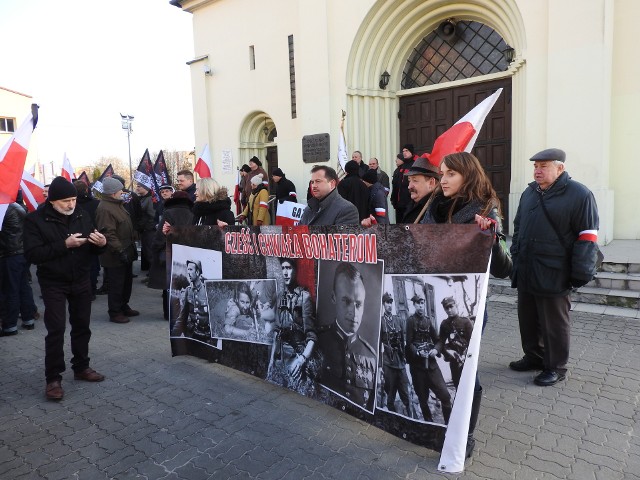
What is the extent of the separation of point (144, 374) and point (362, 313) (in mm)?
2587

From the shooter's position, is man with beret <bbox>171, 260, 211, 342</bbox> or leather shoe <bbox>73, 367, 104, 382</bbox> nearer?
leather shoe <bbox>73, 367, 104, 382</bbox>

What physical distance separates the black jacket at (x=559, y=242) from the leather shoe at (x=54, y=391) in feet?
13.5

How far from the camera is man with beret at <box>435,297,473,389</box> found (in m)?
2.74

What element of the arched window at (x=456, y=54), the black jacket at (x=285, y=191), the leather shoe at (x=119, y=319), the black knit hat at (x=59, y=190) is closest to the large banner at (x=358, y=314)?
the black knit hat at (x=59, y=190)

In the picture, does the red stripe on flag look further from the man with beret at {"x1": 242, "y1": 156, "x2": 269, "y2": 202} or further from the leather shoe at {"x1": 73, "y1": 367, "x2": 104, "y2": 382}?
the man with beret at {"x1": 242, "y1": 156, "x2": 269, "y2": 202}

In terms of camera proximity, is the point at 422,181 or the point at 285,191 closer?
the point at 422,181

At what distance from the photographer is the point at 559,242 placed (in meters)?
3.95

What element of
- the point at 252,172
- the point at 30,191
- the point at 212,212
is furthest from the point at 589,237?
the point at 252,172

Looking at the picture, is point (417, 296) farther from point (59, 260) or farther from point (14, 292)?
point (14, 292)

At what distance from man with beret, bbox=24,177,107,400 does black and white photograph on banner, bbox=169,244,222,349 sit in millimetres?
761

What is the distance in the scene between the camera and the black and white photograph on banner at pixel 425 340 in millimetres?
2758

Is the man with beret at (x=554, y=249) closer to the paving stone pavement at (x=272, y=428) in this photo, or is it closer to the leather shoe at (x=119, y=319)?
the paving stone pavement at (x=272, y=428)

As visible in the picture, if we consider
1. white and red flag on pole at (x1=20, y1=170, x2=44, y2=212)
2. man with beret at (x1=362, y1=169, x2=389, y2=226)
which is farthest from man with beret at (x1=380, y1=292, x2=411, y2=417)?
white and red flag on pole at (x1=20, y1=170, x2=44, y2=212)

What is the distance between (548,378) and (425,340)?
181cm
